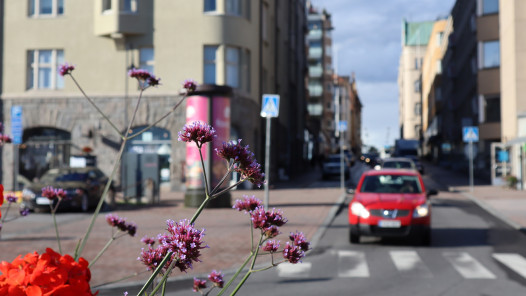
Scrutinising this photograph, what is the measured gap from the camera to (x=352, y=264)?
30.9ft

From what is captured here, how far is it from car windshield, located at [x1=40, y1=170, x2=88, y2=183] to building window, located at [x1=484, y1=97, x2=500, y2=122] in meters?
27.4

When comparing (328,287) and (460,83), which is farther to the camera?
(460,83)

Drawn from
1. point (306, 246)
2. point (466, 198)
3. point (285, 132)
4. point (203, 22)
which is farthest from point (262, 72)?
point (306, 246)

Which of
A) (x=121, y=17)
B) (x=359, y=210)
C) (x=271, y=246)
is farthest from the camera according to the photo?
(x=121, y=17)

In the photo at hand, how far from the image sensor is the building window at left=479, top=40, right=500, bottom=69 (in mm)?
36700

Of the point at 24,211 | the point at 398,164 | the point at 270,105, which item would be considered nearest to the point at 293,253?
the point at 24,211

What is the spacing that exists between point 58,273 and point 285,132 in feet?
136

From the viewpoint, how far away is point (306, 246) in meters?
2.28

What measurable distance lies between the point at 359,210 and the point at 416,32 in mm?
122003

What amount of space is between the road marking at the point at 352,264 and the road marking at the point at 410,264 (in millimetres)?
511

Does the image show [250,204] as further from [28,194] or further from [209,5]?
[209,5]

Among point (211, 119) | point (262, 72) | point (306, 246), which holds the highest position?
point (262, 72)

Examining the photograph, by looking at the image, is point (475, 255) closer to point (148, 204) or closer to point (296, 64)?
point (148, 204)

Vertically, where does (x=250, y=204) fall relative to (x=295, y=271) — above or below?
above
